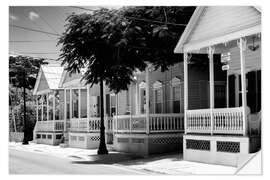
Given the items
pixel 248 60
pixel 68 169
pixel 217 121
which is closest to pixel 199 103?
pixel 248 60

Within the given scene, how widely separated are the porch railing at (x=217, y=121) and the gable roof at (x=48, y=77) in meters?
19.2

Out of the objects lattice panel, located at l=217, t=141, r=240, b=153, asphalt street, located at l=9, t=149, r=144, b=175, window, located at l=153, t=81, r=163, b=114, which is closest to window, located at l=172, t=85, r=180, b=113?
window, located at l=153, t=81, r=163, b=114

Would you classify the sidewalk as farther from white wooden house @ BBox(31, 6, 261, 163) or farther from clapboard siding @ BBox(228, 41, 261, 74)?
clapboard siding @ BBox(228, 41, 261, 74)

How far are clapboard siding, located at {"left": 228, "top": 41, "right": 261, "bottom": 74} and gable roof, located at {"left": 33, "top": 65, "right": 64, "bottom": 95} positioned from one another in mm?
18349

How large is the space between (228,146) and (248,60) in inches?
188

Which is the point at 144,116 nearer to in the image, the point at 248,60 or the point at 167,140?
the point at 167,140

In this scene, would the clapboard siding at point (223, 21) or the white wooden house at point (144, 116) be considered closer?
the clapboard siding at point (223, 21)

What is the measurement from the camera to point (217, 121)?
1741 centimetres

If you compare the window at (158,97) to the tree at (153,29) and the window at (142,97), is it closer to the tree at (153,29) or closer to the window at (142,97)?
the window at (142,97)

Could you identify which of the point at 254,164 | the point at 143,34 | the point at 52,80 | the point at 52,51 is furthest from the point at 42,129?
the point at 254,164

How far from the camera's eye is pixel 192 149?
18.3 m

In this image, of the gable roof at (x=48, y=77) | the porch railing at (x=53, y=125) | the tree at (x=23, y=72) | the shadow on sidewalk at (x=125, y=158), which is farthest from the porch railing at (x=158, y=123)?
the gable roof at (x=48, y=77)

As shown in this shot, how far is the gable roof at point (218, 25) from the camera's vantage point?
15875mm

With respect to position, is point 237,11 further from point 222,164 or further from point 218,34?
point 222,164
